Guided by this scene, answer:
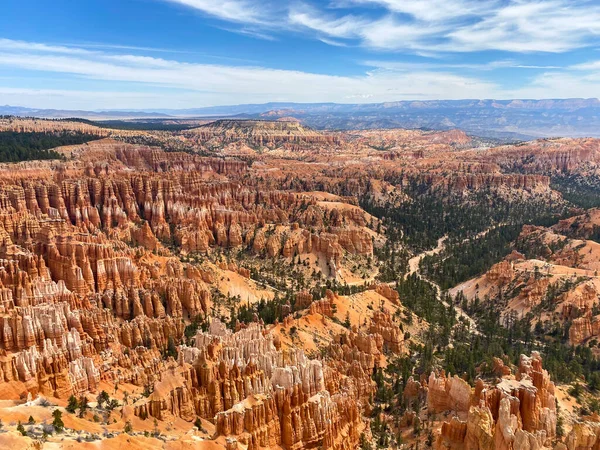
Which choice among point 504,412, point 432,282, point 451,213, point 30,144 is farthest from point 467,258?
point 30,144

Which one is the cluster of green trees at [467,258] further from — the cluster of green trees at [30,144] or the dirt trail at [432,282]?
the cluster of green trees at [30,144]

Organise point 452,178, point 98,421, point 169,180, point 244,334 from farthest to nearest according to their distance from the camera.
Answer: point 452,178 < point 169,180 < point 244,334 < point 98,421

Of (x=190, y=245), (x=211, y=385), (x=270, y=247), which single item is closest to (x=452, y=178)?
(x=270, y=247)

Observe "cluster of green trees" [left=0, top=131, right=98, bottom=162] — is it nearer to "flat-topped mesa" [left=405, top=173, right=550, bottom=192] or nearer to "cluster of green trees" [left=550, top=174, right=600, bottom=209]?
"flat-topped mesa" [left=405, top=173, right=550, bottom=192]

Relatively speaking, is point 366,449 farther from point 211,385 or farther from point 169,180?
point 169,180

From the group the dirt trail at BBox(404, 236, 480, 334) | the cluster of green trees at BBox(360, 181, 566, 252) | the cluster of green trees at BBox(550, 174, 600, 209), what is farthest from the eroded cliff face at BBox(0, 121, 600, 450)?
the cluster of green trees at BBox(550, 174, 600, 209)

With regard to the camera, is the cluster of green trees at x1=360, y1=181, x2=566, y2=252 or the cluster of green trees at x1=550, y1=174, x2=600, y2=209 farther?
the cluster of green trees at x1=550, y1=174, x2=600, y2=209
